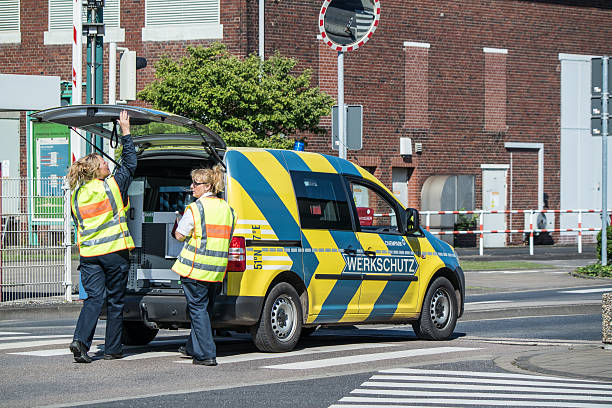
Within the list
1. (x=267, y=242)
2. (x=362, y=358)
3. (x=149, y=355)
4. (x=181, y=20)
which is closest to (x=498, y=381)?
(x=362, y=358)

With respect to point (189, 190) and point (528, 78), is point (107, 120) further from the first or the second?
point (528, 78)

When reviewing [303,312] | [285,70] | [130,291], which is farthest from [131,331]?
[285,70]

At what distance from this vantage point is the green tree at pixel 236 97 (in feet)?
83.5

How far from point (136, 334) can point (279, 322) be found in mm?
1745

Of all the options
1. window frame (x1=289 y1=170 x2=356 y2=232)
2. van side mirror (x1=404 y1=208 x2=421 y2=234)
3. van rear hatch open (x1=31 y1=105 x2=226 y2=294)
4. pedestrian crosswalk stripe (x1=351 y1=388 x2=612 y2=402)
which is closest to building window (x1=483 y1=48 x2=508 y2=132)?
van side mirror (x1=404 y1=208 x2=421 y2=234)

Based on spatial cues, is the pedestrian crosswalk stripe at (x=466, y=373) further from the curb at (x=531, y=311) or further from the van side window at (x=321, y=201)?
the curb at (x=531, y=311)

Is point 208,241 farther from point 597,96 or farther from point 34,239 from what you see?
point 597,96

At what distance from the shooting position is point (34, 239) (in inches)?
696

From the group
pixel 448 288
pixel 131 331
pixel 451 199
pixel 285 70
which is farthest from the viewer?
pixel 451 199

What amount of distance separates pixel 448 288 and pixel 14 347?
4.79 m

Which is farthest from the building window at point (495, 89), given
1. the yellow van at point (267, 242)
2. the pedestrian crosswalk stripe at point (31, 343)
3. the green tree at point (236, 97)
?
the pedestrian crosswalk stripe at point (31, 343)

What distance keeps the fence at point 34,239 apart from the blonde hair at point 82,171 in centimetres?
700

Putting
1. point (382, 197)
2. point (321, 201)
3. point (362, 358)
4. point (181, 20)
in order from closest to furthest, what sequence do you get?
point (362, 358)
point (321, 201)
point (382, 197)
point (181, 20)

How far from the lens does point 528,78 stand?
3691 centimetres
